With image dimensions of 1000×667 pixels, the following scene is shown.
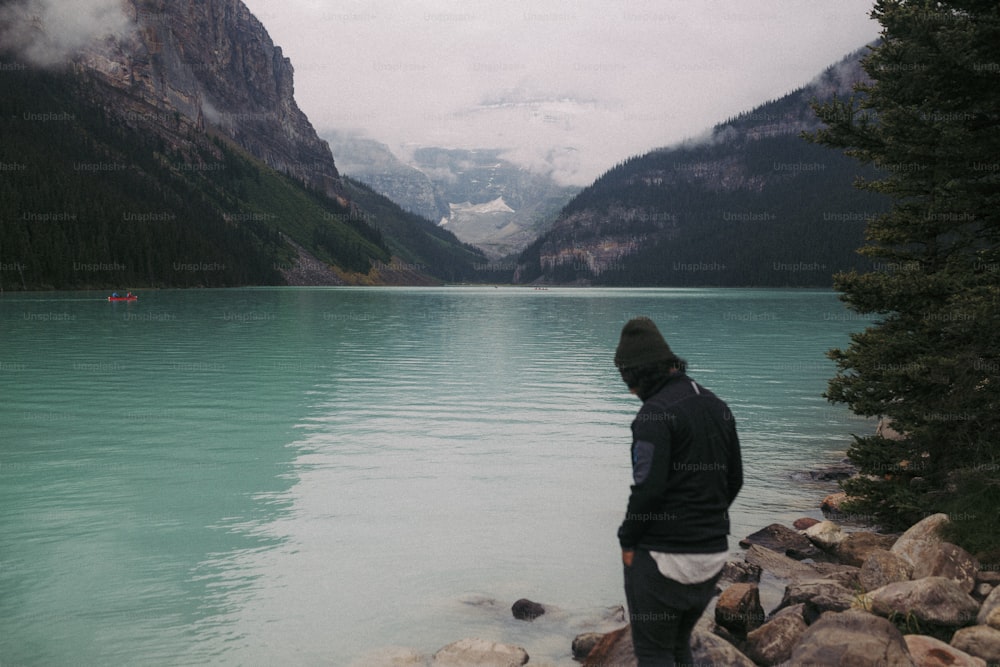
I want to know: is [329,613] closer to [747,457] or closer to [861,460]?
[861,460]

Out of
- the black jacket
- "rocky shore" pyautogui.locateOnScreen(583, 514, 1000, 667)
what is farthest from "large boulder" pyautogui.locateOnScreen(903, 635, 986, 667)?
the black jacket

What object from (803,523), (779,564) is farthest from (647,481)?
(803,523)

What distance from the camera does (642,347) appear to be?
550 centimetres

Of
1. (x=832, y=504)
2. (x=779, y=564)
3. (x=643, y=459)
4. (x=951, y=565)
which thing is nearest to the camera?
(x=643, y=459)

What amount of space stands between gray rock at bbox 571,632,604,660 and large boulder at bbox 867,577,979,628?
3516 mm

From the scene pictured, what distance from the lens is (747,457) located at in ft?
68.7

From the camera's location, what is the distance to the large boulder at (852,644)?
6.82 m

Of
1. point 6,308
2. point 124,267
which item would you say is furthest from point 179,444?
point 124,267

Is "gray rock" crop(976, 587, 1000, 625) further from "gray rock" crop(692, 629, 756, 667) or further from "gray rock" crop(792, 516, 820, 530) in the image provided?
"gray rock" crop(792, 516, 820, 530)

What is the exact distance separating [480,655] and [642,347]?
551cm

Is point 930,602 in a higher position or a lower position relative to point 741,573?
higher

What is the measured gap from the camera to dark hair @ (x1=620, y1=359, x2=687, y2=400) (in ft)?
18.0

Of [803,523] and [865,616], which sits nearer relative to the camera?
[865,616]

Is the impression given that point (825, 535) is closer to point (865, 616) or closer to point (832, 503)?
point (832, 503)
